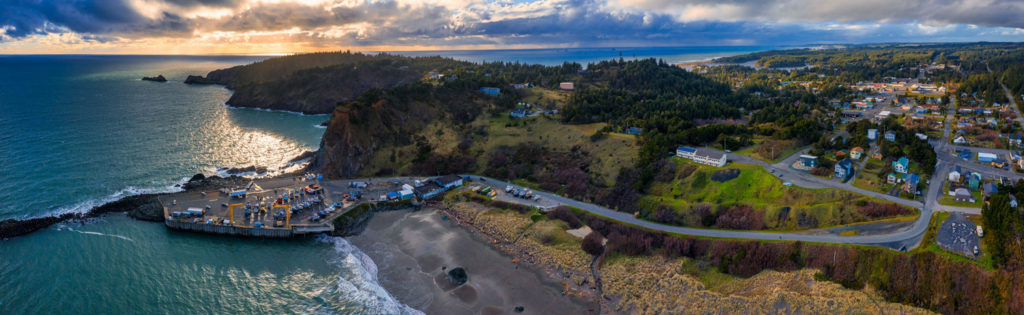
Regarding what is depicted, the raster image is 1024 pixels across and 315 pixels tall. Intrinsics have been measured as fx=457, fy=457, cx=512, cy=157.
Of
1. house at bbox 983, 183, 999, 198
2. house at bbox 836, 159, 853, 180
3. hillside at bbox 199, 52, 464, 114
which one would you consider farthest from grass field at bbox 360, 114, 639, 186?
hillside at bbox 199, 52, 464, 114

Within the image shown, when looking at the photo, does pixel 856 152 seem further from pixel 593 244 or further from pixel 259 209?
pixel 259 209

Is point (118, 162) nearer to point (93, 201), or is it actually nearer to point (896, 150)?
point (93, 201)

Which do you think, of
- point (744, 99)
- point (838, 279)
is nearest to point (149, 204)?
point (838, 279)

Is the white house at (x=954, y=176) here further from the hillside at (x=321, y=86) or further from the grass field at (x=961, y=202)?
the hillside at (x=321, y=86)

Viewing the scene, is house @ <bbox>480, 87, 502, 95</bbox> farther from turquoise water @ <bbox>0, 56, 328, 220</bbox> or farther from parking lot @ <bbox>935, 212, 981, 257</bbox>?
parking lot @ <bbox>935, 212, 981, 257</bbox>

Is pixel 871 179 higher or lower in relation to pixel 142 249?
higher

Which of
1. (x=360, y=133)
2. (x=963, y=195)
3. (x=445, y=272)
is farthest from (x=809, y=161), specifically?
(x=360, y=133)
